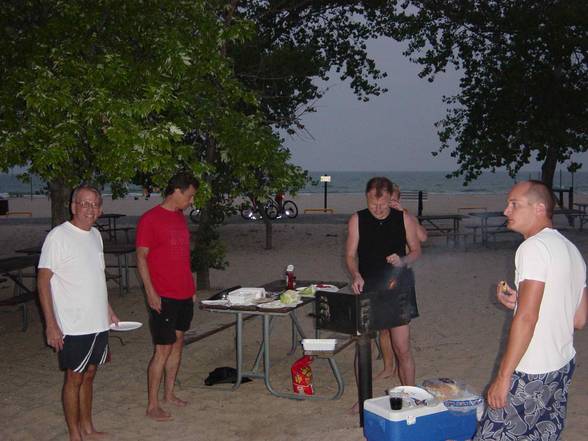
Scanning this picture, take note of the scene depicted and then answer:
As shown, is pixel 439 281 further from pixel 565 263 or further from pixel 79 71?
pixel 565 263

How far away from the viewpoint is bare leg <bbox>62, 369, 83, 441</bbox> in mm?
4734

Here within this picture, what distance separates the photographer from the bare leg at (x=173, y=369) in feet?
18.5

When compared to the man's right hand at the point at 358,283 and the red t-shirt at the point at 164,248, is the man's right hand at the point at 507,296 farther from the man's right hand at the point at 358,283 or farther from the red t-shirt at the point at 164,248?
the red t-shirt at the point at 164,248

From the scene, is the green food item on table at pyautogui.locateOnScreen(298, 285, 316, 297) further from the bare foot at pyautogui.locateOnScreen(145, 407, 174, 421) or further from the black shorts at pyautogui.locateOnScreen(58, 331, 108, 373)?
A: the black shorts at pyautogui.locateOnScreen(58, 331, 108, 373)

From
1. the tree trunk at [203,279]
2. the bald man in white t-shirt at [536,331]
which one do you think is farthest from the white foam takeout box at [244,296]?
the tree trunk at [203,279]

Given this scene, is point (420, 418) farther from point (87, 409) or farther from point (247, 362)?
point (247, 362)

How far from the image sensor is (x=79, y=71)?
6328mm

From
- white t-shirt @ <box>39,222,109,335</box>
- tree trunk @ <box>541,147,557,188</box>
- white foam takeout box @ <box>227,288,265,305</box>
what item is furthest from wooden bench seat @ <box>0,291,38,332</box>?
tree trunk @ <box>541,147,557,188</box>

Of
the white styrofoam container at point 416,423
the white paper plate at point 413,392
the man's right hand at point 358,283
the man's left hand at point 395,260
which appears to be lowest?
the white styrofoam container at point 416,423

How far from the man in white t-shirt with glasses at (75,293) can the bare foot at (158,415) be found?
85cm

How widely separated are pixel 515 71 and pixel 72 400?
15397 millimetres

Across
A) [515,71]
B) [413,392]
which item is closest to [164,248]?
[413,392]

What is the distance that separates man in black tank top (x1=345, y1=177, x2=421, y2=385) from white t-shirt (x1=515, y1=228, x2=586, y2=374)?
2.13m

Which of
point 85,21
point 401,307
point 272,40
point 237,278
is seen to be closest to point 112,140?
point 85,21
